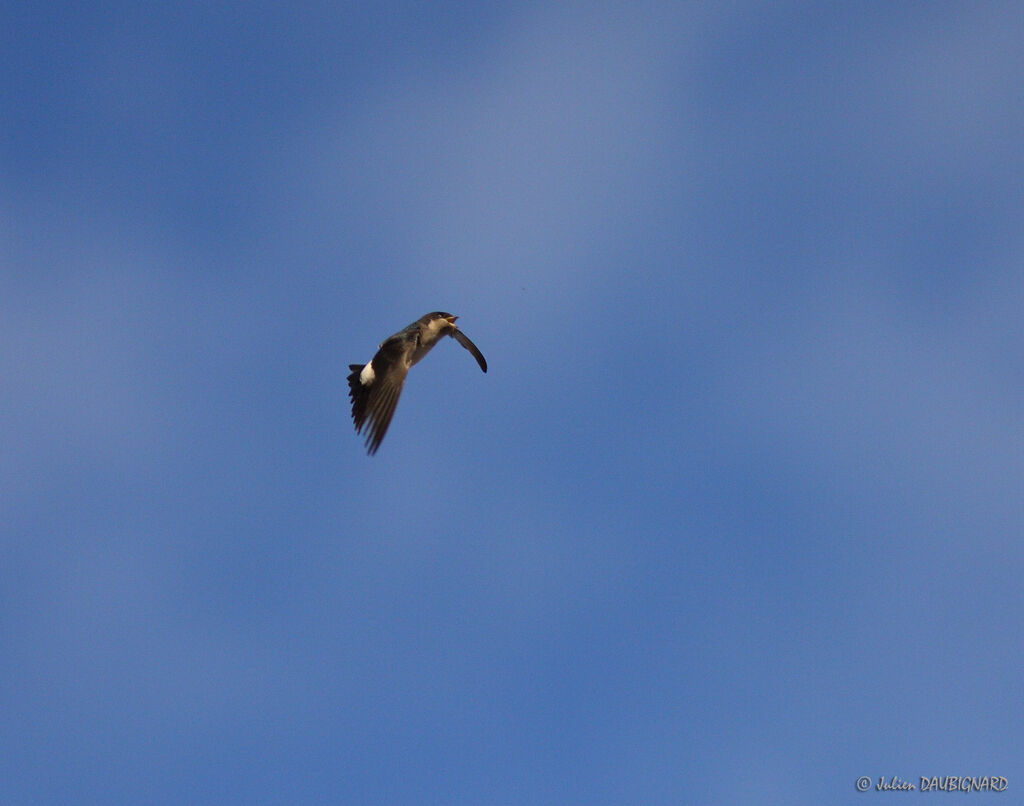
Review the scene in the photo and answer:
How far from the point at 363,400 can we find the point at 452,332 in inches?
110

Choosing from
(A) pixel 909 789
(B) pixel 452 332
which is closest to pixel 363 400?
(B) pixel 452 332

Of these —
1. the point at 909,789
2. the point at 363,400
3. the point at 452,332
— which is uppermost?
the point at 452,332

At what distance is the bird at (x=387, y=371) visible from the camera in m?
17.6

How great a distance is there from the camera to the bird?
17.6 m

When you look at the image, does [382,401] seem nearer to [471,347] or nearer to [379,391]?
[379,391]

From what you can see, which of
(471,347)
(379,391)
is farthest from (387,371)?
(471,347)

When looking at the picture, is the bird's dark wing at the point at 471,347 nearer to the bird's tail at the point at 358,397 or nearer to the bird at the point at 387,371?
the bird at the point at 387,371

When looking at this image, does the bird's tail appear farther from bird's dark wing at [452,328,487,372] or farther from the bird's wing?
bird's dark wing at [452,328,487,372]

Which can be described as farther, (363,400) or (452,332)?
(452,332)

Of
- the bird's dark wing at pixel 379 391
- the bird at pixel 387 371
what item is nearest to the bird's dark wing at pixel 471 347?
the bird at pixel 387 371

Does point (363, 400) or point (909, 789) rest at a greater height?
point (363, 400)

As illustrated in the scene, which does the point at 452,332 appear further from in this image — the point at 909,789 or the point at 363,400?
the point at 909,789

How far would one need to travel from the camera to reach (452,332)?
63.1 feet

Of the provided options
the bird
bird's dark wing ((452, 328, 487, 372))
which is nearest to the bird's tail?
the bird
